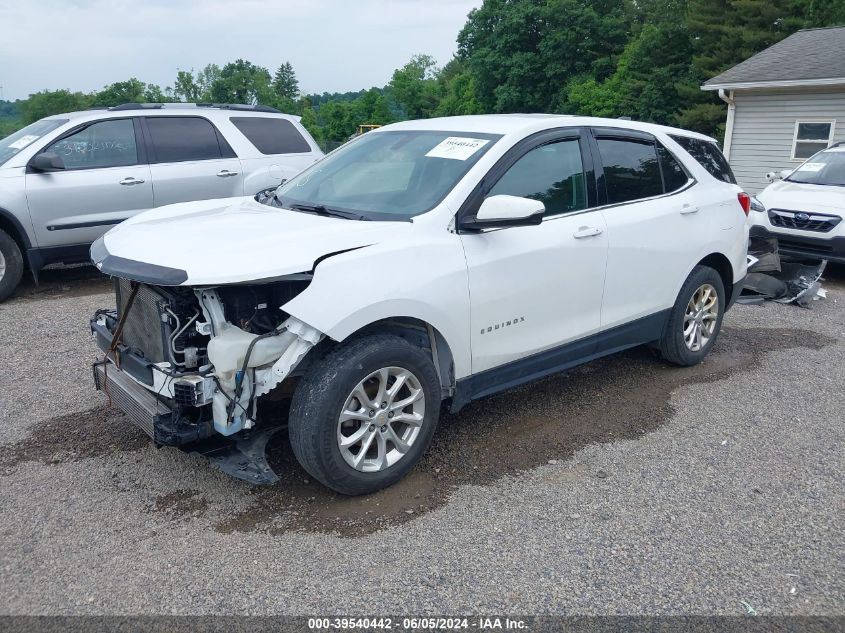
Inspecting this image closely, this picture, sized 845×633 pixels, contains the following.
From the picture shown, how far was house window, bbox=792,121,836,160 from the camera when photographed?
1698 cm

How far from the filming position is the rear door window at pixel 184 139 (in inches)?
328

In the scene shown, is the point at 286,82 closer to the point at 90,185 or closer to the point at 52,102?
the point at 52,102

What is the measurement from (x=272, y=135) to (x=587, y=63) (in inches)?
1518

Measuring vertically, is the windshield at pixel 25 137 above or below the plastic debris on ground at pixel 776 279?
above

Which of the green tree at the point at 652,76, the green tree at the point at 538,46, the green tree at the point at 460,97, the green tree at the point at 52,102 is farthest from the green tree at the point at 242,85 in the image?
the green tree at the point at 652,76

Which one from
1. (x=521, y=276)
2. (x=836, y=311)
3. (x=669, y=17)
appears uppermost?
(x=669, y=17)

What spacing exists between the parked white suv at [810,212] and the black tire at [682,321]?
3.06 meters

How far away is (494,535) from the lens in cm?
344

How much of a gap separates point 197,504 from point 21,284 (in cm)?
608

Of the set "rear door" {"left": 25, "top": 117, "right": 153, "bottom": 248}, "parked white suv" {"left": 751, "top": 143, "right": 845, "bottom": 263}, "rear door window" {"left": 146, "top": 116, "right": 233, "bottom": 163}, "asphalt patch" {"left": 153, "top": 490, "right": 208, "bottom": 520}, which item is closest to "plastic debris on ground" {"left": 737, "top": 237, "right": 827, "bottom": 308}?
"parked white suv" {"left": 751, "top": 143, "right": 845, "bottom": 263}

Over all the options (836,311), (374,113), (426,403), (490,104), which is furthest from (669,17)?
(426,403)

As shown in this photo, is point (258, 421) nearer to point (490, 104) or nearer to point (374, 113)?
point (490, 104)

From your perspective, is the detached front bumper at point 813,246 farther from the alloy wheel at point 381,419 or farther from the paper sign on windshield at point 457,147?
the alloy wheel at point 381,419

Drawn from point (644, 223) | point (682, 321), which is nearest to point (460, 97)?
point (682, 321)
